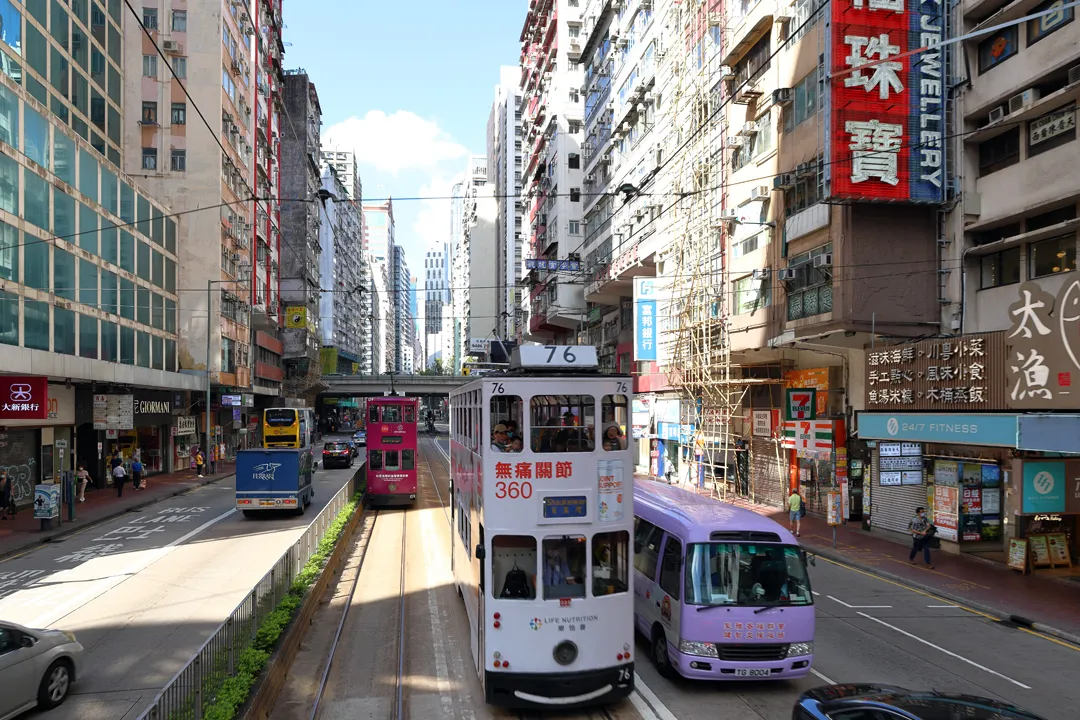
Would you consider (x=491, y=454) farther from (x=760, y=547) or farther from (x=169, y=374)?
(x=169, y=374)

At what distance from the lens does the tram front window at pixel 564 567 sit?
898 cm

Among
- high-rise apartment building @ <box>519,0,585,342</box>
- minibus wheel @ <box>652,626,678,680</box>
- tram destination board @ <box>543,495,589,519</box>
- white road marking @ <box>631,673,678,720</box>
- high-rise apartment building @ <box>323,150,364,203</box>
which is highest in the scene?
high-rise apartment building @ <box>323,150,364,203</box>

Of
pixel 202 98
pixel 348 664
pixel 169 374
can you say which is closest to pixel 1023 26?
pixel 348 664

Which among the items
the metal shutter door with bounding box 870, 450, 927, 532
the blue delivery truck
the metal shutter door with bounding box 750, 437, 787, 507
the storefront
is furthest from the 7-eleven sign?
the storefront

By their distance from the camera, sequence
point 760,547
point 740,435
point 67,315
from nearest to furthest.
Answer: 1. point 760,547
2. point 67,315
3. point 740,435

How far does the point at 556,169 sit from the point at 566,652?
167 ft

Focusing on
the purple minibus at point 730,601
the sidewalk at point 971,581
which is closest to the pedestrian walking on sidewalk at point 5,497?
the purple minibus at point 730,601

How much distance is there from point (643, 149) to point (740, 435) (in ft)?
54.8

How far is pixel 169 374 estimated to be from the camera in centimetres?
3791

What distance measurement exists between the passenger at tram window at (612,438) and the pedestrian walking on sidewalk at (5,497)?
24.3m

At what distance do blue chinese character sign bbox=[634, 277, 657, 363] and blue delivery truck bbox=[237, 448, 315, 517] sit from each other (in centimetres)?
1874

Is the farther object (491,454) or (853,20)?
(853,20)

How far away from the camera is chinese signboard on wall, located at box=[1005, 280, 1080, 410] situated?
13539mm

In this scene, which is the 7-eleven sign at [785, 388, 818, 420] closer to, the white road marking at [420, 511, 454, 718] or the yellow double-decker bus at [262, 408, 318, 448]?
the white road marking at [420, 511, 454, 718]
